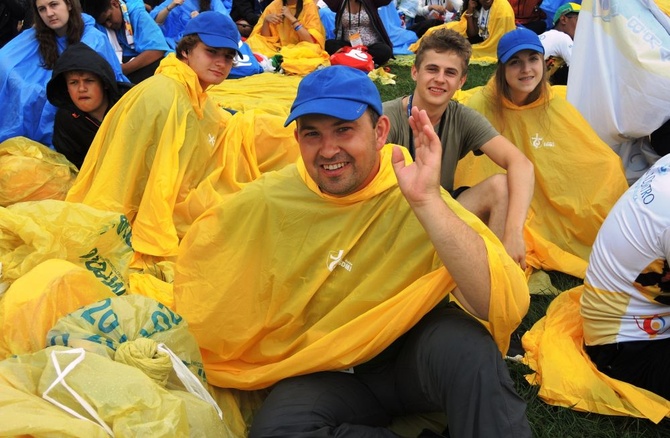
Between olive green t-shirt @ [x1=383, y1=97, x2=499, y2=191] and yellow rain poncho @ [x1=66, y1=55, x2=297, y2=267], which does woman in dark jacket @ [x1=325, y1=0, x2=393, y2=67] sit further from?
olive green t-shirt @ [x1=383, y1=97, x2=499, y2=191]

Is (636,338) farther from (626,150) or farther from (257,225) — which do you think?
(626,150)

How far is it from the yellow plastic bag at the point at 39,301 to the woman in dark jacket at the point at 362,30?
6.22 metres

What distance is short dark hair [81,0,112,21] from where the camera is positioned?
557 centimetres

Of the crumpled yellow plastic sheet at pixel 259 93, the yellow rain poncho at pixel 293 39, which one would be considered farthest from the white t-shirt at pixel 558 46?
the yellow rain poncho at pixel 293 39

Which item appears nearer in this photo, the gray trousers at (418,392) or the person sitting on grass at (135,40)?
the gray trousers at (418,392)

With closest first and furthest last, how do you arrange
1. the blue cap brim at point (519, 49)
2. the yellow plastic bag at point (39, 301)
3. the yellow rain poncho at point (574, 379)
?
the yellow plastic bag at point (39, 301) < the yellow rain poncho at point (574, 379) < the blue cap brim at point (519, 49)

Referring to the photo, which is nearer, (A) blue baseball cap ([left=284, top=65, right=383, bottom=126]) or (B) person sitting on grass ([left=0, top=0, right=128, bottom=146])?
(A) blue baseball cap ([left=284, top=65, right=383, bottom=126])

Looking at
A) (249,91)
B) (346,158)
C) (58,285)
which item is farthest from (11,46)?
(346,158)

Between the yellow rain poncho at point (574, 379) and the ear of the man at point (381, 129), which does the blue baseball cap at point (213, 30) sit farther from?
the yellow rain poncho at point (574, 379)

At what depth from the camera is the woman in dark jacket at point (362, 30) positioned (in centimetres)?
812

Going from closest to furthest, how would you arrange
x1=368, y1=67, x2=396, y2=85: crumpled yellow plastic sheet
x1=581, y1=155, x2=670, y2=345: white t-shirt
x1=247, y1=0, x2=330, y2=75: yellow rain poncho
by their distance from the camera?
x1=581, y1=155, x2=670, y2=345: white t-shirt → x1=368, y1=67, x2=396, y2=85: crumpled yellow plastic sheet → x1=247, y1=0, x2=330, y2=75: yellow rain poncho

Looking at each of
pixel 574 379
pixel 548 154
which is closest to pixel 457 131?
pixel 548 154

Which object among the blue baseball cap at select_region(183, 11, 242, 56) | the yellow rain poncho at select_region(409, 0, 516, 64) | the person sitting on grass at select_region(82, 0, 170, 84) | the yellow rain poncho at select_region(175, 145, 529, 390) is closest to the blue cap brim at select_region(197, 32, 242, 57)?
the blue baseball cap at select_region(183, 11, 242, 56)

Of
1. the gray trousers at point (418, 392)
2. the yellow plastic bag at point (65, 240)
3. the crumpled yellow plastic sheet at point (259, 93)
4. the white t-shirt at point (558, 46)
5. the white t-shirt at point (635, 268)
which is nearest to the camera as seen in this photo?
the gray trousers at point (418, 392)
